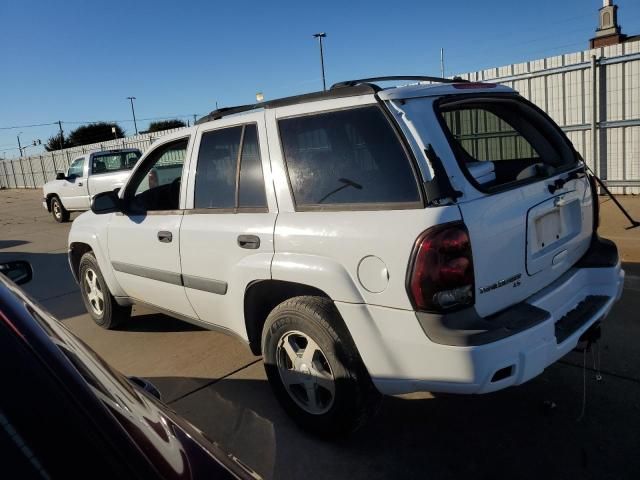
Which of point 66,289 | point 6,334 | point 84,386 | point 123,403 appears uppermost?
point 6,334

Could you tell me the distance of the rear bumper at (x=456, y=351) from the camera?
2350mm

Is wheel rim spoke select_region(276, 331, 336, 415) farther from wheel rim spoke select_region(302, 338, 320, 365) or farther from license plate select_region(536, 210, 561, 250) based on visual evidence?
license plate select_region(536, 210, 561, 250)

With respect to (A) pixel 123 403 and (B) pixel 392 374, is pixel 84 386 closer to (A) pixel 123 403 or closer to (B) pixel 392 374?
(A) pixel 123 403

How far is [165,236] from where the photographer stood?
12.7 ft

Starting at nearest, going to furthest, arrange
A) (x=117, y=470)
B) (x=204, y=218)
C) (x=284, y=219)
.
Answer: (x=117, y=470) < (x=284, y=219) < (x=204, y=218)

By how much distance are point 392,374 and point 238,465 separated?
4.23 feet

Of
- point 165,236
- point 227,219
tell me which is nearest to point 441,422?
point 227,219

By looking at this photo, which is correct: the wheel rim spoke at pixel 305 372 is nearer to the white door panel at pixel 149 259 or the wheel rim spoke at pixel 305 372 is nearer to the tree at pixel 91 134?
the white door panel at pixel 149 259

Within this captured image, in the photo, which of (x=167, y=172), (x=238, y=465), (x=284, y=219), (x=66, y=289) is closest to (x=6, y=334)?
(x=238, y=465)

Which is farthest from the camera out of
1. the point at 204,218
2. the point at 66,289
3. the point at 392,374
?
the point at 66,289

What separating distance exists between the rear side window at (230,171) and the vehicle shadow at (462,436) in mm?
1337

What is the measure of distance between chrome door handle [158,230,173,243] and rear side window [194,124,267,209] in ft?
1.02

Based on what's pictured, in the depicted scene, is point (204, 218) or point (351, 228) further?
point (204, 218)

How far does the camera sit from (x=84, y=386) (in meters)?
1.16
